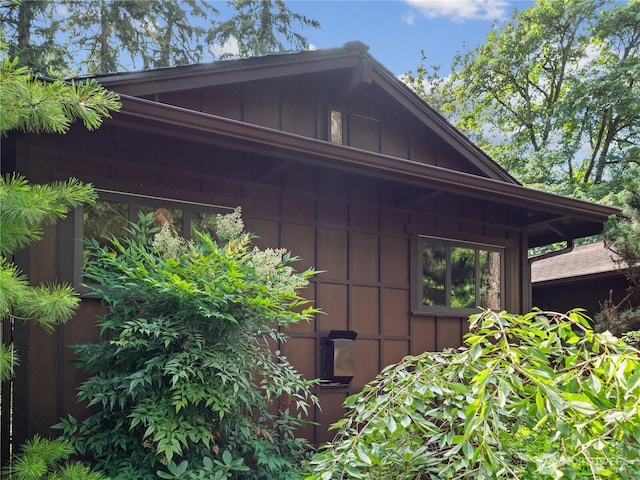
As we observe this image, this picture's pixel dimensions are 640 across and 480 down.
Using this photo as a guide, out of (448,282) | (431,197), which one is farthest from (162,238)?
(448,282)

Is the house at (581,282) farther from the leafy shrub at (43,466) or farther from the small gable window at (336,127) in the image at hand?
the leafy shrub at (43,466)

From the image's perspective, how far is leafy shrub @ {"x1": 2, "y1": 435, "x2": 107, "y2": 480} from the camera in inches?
117

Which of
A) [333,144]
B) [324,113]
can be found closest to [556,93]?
[324,113]

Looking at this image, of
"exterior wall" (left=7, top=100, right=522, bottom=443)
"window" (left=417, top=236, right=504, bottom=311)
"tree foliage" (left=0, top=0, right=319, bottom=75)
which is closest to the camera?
"exterior wall" (left=7, top=100, right=522, bottom=443)

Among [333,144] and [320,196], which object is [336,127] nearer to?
[320,196]

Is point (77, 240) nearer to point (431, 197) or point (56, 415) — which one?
point (56, 415)

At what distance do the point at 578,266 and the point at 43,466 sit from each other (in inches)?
415

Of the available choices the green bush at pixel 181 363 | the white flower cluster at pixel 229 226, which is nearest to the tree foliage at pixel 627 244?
the white flower cluster at pixel 229 226

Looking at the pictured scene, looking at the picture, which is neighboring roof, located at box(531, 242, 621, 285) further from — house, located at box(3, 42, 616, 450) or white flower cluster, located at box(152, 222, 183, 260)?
white flower cluster, located at box(152, 222, 183, 260)

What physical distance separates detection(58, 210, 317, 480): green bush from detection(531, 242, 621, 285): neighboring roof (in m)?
7.47

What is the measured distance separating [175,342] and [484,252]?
4.36m

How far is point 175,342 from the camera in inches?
149

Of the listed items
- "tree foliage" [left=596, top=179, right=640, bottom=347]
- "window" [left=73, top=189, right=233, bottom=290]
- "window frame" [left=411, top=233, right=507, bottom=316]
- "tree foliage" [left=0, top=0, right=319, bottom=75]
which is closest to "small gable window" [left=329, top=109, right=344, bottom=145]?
"window frame" [left=411, top=233, right=507, bottom=316]

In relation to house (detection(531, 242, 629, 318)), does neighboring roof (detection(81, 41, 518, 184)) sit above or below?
above
